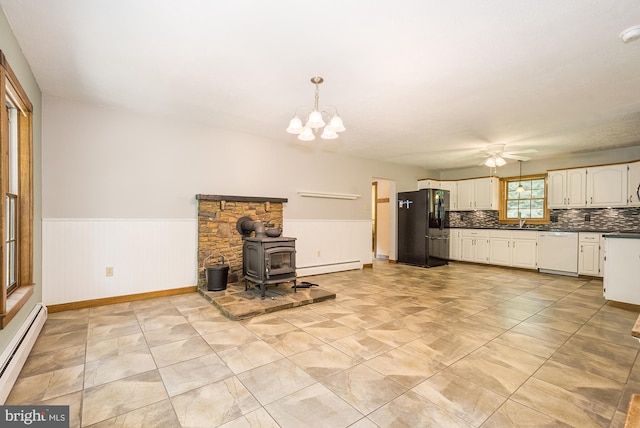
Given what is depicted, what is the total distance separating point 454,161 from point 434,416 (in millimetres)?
6069

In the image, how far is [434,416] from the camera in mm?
1643

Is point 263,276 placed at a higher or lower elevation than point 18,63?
lower

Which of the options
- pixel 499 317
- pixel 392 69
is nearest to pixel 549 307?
pixel 499 317

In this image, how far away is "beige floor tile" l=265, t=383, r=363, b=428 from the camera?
1586mm

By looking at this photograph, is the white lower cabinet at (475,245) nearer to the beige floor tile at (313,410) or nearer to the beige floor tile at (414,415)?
the beige floor tile at (414,415)

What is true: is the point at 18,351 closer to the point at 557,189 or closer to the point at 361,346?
the point at 361,346

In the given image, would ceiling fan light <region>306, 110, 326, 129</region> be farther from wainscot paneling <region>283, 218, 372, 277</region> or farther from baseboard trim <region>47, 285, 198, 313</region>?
baseboard trim <region>47, 285, 198, 313</region>

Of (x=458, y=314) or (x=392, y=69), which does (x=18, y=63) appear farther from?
(x=458, y=314)

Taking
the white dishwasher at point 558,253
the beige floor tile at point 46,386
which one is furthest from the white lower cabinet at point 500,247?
the beige floor tile at point 46,386

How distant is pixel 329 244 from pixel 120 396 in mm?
4195

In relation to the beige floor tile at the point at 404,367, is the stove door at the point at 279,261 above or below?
above

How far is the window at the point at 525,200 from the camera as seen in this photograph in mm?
6461

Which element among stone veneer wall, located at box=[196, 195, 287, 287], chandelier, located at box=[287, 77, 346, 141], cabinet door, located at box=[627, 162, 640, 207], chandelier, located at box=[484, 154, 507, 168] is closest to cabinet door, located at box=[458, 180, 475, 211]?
chandelier, located at box=[484, 154, 507, 168]

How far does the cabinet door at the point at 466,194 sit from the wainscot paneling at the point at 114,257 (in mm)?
6227
